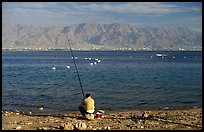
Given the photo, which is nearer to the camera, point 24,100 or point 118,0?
point 118,0

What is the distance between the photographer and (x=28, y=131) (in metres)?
12.1

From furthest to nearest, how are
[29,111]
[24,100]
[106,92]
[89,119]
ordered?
[106,92]
[24,100]
[29,111]
[89,119]

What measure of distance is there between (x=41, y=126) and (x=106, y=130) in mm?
2724

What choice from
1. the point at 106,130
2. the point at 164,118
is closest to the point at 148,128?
the point at 106,130

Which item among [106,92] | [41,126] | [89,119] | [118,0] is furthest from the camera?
[106,92]

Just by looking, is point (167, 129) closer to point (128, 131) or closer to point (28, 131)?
point (128, 131)

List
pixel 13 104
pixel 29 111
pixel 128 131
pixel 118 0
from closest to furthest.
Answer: pixel 118 0 → pixel 128 131 → pixel 29 111 → pixel 13 104

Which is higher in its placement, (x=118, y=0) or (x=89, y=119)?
(x=118, y=0)

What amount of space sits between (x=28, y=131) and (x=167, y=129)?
505 cm

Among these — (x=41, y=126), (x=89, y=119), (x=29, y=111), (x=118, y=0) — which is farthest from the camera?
(x=29, y=111)

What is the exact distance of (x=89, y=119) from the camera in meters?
15.0

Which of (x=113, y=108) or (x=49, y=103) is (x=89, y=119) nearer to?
(x=113, y=108)

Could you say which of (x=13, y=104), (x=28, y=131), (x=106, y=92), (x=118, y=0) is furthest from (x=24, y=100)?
(x=118, y=0)

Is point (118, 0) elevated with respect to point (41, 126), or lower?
elevated
